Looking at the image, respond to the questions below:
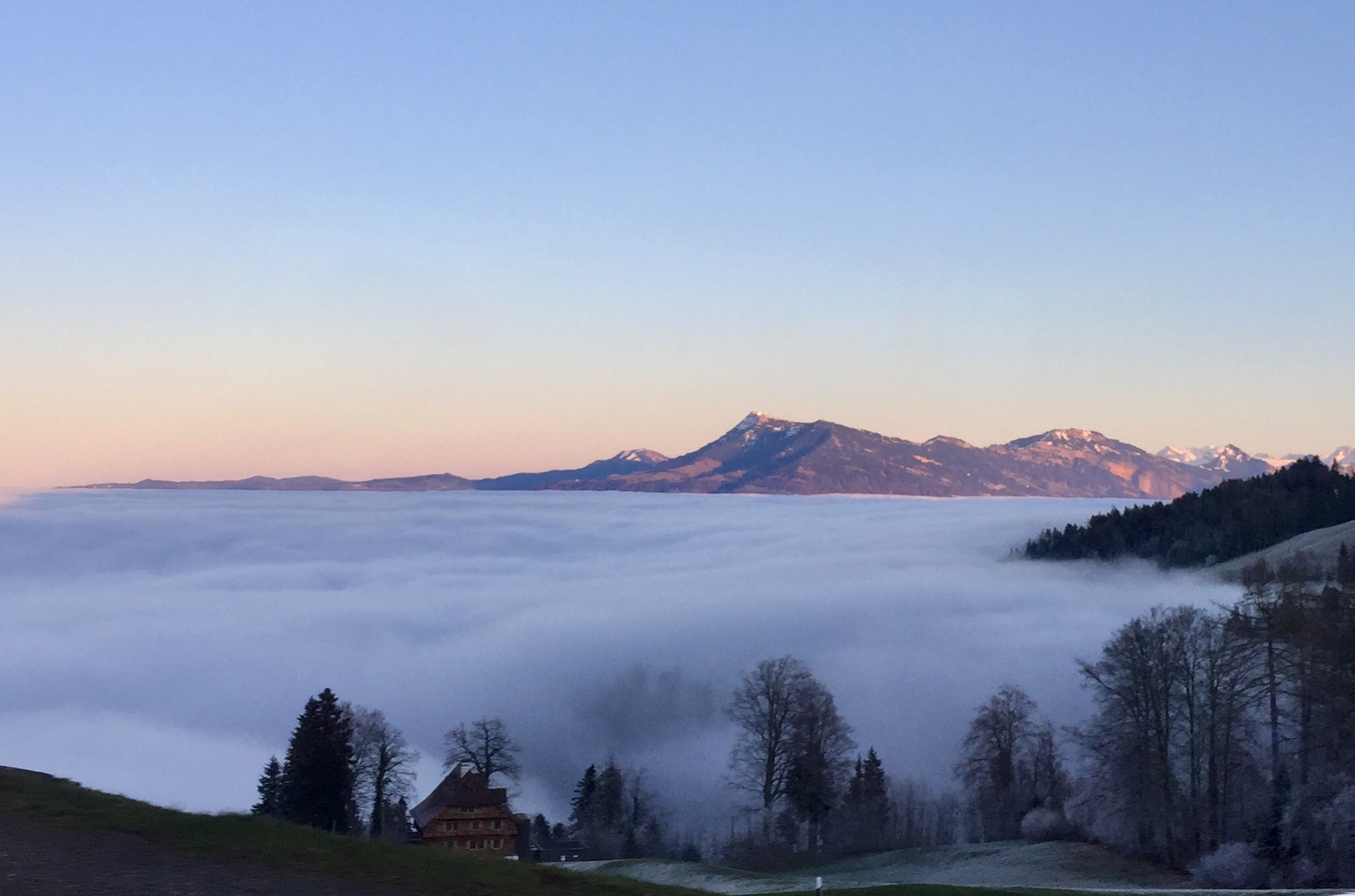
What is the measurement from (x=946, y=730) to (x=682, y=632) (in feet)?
155

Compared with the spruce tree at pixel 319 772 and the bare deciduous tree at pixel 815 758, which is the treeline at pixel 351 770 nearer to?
the spruce tree at pixel 319 772

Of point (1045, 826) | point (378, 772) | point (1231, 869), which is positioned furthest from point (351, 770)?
point (1231, 869)

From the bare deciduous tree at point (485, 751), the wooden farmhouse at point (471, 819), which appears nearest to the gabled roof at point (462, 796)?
the wooden farmhouse at point (471, 819)

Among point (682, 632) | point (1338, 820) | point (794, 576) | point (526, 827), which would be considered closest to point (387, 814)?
point (526, 827)

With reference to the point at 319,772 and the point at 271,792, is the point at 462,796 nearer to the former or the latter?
the point at 271,792

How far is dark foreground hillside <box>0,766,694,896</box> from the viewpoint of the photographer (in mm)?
15320

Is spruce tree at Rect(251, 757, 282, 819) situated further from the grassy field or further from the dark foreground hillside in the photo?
the dark foreground hillside

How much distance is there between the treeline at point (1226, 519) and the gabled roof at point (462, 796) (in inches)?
4430

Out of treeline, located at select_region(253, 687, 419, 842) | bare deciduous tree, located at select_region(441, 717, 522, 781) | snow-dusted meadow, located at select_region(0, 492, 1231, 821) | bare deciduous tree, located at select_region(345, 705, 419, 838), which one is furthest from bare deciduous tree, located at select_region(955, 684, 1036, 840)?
bare deciduous tree, located at select_region(345, 705, 419, 838)

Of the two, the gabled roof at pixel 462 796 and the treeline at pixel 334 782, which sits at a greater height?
the treeline at pixel 334 782

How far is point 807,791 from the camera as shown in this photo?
5503 cm

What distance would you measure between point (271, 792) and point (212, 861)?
108ft

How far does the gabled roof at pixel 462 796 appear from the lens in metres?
49.9

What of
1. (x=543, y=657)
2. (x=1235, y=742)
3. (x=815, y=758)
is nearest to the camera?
(x=1235, y=742)
